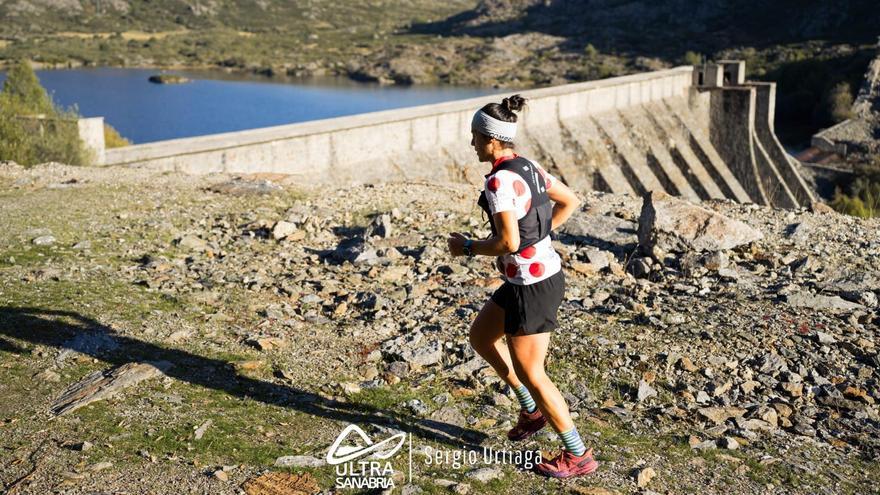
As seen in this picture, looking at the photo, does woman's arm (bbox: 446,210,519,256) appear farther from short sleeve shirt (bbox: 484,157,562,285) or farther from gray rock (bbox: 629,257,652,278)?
gray rock (bbox: 629,257,652,278)

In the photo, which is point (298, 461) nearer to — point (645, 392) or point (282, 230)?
point (645, 392)

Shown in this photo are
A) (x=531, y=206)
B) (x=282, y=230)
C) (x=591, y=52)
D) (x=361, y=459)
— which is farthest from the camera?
(x=591, y=52)

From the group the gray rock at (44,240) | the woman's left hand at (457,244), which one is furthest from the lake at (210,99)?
the woman's left hand at (457,244)

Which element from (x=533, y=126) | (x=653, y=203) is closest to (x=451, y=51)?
(x=533, y=126)

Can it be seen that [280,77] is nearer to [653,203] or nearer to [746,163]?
[746,163]

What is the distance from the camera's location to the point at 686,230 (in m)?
7.15

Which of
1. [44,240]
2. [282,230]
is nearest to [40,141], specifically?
[44,240]

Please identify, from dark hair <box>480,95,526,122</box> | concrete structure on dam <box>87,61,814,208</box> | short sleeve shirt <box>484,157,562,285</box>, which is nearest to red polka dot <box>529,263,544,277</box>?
short sleeve shirt <box>484,157,562,285</box>

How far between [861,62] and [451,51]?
106 feet

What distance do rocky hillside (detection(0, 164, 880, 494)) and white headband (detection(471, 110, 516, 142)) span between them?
134 centimetres

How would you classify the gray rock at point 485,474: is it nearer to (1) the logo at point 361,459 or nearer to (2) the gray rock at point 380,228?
(1) the logo at point 361,459

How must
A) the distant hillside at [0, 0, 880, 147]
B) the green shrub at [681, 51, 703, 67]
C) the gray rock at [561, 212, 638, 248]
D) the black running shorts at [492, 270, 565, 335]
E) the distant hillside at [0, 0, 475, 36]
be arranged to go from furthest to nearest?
the distant hillside at [0, 0, 475, 36] < the green shrub at [681, 51, 703, 67] < the distant hillside at [0, 0, 880, 147] < the gray rock at [561, 212, 638, 248] < the black running shorts at [492, 270, 565, 335]

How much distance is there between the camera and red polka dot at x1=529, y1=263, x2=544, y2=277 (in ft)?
11.8

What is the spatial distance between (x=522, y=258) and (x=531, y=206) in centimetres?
20
